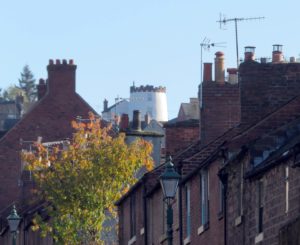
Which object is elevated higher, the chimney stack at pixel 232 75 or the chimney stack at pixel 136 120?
the chimney stack at pixel 232 75

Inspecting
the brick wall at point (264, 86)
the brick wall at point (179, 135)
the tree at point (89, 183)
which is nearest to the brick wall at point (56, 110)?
the tree at point (89, 183)

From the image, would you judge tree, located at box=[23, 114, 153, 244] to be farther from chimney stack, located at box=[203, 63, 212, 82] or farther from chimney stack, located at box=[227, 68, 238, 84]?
chimney stack, located at box=[203, 63, 212, 82]

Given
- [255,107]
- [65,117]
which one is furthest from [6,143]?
[255,107]

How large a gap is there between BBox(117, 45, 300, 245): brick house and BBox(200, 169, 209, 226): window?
27 millimetres

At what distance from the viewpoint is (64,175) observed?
64.0 meters

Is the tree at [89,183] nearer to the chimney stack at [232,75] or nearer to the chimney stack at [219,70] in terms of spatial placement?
the chimney stack at [232,75]

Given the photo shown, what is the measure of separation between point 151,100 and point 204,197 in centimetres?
12742

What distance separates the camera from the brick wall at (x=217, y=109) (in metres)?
53.0

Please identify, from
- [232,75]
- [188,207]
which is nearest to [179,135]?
[232,75]

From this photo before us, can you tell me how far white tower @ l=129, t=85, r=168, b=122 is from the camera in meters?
169

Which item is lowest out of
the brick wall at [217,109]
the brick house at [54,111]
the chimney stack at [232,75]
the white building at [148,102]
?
the white building at [148,102]

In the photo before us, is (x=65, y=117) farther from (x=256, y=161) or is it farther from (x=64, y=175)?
(x=256, y=161)

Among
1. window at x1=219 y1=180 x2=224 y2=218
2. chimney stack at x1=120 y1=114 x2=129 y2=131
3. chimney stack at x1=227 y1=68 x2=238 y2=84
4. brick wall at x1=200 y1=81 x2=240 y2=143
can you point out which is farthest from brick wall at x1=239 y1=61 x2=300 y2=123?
chimney stack at x1=120 y1=114 x2=129 y2=131

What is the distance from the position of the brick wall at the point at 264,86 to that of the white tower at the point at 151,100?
121481 mm
